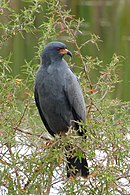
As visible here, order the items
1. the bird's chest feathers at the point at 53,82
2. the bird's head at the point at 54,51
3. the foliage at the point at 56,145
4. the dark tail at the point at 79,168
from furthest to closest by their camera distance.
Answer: the bird's chest feathers at the point at 53,82, the bird's head at the point at 54,51, the dark tail at the point at 79,168, the foliage at the point at 56,145

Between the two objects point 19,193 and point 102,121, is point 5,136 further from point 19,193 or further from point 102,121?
point 102,121

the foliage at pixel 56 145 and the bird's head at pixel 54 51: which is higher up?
the bird's head at pixel 54 51

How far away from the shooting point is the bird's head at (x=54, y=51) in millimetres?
4727


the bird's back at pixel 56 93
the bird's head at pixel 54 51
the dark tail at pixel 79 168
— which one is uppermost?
the bird's head at pixel 54 51

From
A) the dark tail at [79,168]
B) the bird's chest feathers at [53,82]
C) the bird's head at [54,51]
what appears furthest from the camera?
the bird's chest feathers at [53,82]

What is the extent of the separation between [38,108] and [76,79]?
1.30ft

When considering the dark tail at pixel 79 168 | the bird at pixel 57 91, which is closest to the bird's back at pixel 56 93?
the bird at pixel 57 91

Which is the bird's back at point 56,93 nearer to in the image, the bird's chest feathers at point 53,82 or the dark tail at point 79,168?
the bird's chest feathers at point 53,82

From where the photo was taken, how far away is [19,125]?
13.8ft

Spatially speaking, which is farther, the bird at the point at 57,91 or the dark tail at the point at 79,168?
the bird at the point at 57,91

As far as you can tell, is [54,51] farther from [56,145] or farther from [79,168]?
[56,145]

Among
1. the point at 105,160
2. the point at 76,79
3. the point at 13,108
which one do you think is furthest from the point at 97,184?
the point at 76,79

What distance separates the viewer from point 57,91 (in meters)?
4.92

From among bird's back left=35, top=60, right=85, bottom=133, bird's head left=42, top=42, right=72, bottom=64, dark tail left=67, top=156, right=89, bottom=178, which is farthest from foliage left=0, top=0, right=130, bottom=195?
bird's back left=35, top=60, right=85, bottom=133
